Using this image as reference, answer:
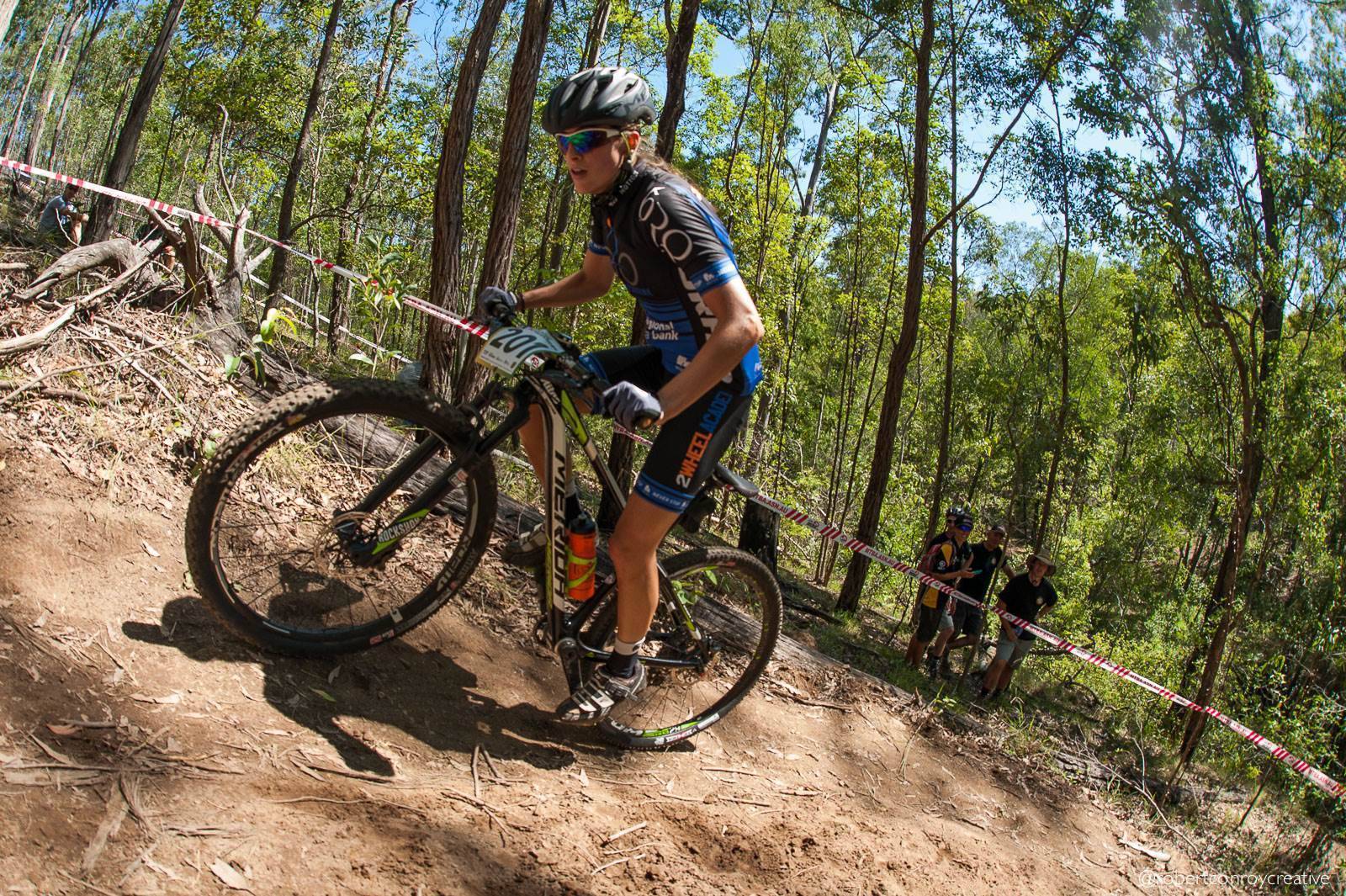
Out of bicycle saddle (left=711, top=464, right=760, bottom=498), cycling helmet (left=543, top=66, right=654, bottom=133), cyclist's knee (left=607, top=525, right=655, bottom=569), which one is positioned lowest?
cyclist's knee (left=607, top=525, right=655, bottom=569)

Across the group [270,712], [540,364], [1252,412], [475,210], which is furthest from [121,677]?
[475,210]

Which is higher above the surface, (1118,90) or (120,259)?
(1118,90)

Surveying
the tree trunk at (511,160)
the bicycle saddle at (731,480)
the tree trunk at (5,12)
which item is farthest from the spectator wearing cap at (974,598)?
the tree trunk at (5,12)

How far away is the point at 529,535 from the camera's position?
3.68m

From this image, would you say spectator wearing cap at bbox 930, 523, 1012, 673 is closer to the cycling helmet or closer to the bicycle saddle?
the bicycle saddle

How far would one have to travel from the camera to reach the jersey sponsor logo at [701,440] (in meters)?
3.43

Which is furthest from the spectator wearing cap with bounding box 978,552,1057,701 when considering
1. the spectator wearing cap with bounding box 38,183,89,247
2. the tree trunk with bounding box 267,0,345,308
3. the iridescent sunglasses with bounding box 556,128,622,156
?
the tree trunk with bounding box 267,0,345,308

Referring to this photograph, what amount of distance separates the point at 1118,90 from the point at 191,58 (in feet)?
74.3

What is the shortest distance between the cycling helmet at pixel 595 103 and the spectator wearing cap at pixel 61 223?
138 inches

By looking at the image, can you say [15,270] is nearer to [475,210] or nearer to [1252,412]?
[1252,412]

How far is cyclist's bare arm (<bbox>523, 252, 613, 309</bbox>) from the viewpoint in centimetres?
377

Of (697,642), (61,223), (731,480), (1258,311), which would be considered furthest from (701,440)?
(1258,311)

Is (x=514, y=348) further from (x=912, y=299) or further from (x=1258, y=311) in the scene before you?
(x=1258, y=311)

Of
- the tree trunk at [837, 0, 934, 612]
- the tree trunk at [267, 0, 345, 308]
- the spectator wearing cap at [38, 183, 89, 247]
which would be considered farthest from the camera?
the tree trunk at [267, 0, 345, 308]
